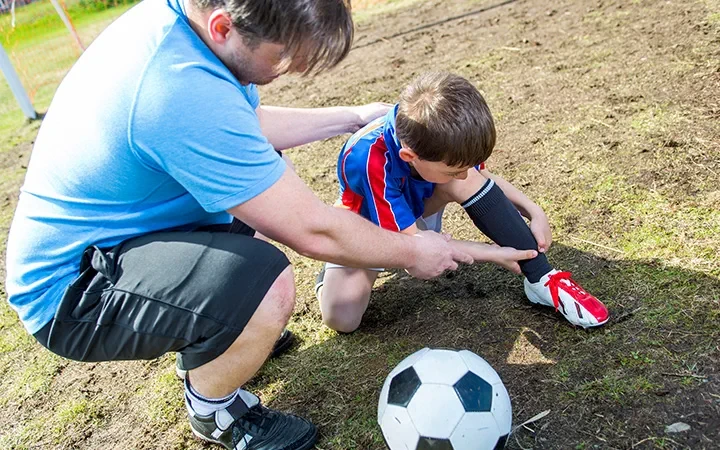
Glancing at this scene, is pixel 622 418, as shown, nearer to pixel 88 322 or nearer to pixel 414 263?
pixel 414 263

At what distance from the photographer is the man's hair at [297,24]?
1810mm

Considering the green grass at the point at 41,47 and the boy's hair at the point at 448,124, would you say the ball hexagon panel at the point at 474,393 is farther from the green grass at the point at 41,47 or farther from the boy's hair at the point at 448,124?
the green grass at the point at 41,47

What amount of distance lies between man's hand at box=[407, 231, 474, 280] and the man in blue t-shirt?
85 millimetres

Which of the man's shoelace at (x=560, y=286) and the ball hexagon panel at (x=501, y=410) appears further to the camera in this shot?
the man's shoelace at (x=560, y=286)

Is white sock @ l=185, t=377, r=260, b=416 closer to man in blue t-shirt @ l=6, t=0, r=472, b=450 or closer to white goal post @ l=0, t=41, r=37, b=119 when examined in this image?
man in blue t-shirt @ l=6, t=0, r=472, b=450

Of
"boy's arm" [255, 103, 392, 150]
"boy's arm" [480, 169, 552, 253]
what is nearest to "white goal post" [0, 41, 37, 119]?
"boy's arm" [255, 103, 392, 150]

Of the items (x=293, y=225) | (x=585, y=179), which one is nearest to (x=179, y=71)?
(x=293, y=225)

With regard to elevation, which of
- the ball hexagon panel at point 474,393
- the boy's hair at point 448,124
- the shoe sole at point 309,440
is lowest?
the shoe sole at point 309,440

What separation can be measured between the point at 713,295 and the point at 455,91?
1288 mm

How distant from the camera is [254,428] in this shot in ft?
7.50

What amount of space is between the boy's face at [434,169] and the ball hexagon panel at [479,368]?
0.71 metres

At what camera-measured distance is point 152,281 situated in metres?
2.00

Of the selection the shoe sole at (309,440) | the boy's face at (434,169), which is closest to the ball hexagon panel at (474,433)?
the shoe sole at (309,440)

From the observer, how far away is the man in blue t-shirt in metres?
1.87
